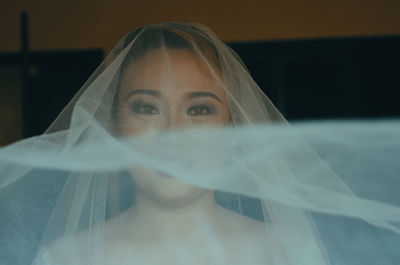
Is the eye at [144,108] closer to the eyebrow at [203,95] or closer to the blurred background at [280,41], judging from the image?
the eyebrow at [203,95]

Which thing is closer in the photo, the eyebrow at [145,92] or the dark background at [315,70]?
the eyebrow at [145,92]

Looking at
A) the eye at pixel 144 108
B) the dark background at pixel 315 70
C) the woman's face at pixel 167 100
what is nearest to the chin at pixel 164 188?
the woman's face at pixel 167 100

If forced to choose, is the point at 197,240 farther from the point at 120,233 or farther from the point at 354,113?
the point at 354,113

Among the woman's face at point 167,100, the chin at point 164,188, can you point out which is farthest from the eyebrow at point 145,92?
the chin at point 164,188

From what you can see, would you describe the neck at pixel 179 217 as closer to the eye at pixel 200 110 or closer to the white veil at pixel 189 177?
the white veil at pixel 189 177

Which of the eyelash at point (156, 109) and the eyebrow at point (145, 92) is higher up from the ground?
the eyebrow at point (145, 92)

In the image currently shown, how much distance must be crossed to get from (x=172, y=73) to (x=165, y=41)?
0.08m

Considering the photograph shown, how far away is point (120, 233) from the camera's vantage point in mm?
975

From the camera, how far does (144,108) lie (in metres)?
0.94

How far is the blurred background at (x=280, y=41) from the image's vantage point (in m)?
2.16

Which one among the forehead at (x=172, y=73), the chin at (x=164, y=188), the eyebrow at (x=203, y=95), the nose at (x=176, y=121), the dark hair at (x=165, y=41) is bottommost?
the chin at (x=164, y=188)

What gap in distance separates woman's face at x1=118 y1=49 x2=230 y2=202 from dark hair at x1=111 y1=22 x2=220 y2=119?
0.01 meters

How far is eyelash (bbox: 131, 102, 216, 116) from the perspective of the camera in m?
0.94

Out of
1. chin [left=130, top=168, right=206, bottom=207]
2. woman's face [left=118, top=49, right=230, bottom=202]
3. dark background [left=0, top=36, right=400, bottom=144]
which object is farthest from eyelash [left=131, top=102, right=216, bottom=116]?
dark background [left=0, top=36, right=400, bottom=144]
